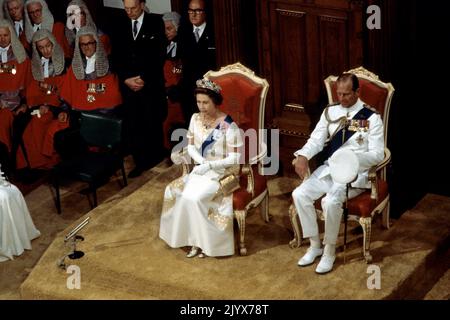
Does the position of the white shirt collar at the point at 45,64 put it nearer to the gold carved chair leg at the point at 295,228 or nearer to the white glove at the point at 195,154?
the white glove at the point at 195,154

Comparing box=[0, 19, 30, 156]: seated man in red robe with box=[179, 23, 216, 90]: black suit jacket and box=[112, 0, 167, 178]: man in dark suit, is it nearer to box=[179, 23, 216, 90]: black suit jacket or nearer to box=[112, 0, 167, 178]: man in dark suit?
box=[112, 0, 167, 178]: man in dark suit

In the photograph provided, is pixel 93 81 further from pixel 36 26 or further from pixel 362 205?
pixel 362 205

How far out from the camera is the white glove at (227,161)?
29.6 ft

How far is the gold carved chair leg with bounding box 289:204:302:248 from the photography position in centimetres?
898

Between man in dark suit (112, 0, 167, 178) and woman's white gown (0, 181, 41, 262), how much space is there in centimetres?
132

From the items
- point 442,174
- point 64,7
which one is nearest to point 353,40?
point 442,174

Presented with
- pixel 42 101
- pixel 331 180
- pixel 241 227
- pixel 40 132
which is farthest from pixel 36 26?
pixel 331 180

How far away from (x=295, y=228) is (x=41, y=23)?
374cm

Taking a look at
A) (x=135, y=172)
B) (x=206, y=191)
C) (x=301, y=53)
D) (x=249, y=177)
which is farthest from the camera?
(x=135, y=172)

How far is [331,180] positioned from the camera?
888 cm

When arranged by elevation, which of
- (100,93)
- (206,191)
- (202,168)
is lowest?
(206,191)

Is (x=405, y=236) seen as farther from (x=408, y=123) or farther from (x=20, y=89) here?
(x=20, y=89)

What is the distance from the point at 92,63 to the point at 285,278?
3.18 metres

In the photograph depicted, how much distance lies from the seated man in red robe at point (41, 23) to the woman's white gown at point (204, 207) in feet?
8.91
